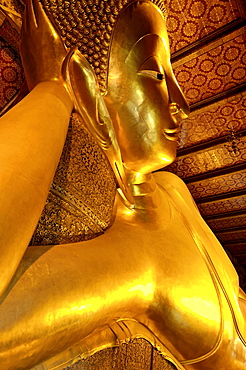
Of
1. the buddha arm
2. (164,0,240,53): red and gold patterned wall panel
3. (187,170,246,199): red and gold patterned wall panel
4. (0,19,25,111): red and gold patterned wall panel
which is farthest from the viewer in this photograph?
(187,170,246,199): red and gold patterned wall panel

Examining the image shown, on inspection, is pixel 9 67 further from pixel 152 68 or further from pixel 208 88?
pixel 208 88

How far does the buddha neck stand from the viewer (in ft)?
2.68

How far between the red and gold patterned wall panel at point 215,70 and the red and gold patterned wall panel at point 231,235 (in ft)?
9.19

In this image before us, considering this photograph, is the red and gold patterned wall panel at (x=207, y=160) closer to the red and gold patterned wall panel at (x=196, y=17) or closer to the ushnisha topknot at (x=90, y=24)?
the red and gold patterned wall panel at (x=196, y=17)

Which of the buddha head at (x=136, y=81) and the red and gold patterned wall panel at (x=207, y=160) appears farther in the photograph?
the red and gold patterned wall panel at (x=207, y=160)

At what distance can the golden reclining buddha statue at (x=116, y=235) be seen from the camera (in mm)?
369

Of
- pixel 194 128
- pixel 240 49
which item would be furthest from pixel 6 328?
pixel 194 128

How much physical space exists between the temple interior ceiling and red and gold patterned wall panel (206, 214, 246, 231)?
6 centimetres

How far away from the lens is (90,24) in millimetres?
672

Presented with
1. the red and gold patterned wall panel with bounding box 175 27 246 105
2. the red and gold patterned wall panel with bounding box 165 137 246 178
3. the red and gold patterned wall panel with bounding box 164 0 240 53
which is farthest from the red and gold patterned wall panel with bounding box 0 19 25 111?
the red and gold patterned wall panel with bounding box 165 137 246 178

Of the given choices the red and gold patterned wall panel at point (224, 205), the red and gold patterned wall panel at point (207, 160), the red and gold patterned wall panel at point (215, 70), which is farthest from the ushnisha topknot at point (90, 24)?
the red and gold patterned wall panel at point (224, 205)

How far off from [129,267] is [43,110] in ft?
0.98

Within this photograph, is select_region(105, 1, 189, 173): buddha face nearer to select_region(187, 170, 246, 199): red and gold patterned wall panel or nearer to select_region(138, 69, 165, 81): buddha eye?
select_region(138, 69, 165, 81): buddha eye

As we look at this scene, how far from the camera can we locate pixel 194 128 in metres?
3.31
